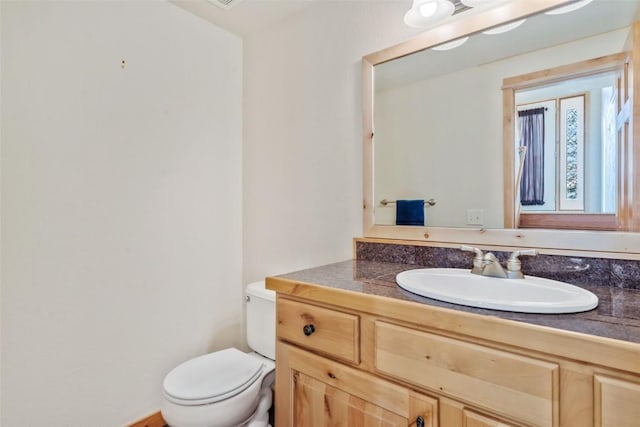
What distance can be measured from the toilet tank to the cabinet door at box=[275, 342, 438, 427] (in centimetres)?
51

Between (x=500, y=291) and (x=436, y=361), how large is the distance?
374mm

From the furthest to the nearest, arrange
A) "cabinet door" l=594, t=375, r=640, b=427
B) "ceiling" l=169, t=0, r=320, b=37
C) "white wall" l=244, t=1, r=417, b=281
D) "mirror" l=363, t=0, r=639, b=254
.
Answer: "ceiling" l=169, t=0, r=320, b=37
"white wall" l=244, t=1, r=417, b=281
"mirror" l=363, t=0, r=639, b=254
"cabinet door" l=594, t=375, r=640, b=427

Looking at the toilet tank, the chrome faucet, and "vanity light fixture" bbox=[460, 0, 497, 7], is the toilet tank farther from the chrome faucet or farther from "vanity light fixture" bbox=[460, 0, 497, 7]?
"vanity light fixture" bbox=[460, 0, 497, 7]

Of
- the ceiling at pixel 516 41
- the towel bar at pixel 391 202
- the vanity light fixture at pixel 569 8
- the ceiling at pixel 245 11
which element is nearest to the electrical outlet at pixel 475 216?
the towel bar at pixel 391 202

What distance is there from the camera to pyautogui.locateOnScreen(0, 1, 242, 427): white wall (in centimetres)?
124

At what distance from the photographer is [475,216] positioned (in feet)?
4.00

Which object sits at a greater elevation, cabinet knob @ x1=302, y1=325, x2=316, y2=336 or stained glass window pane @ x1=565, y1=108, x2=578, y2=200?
stained glass window pane @ x1=565, y1=108, x2=578, y2=200

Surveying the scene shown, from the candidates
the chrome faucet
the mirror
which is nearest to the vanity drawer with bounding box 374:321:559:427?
the chrome faucet

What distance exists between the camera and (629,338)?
1.82ft

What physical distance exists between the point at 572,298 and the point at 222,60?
199 centimetres

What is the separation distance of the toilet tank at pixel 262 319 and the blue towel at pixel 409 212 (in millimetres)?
693

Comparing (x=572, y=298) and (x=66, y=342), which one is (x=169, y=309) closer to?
(x=66, y=342)

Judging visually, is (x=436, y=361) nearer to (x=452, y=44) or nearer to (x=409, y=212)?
(x=409, y=212)

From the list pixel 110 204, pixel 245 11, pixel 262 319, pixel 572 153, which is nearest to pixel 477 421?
pixel 572 153
